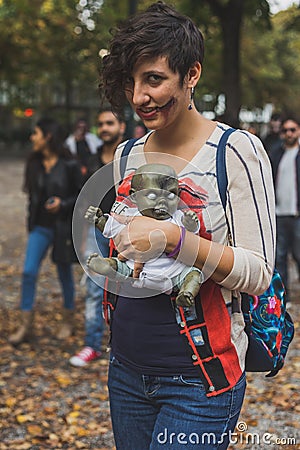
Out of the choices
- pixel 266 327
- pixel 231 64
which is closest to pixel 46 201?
pixel 266 327

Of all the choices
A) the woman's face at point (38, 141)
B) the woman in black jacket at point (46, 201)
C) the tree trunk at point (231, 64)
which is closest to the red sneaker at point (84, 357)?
the woman in black jacket at point (46, 201)

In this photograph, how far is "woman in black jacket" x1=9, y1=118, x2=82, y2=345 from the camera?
574 centimetres

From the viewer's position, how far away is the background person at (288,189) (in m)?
6.84

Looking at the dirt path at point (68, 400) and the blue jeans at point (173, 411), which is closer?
the blue jeans at point (173, 411)

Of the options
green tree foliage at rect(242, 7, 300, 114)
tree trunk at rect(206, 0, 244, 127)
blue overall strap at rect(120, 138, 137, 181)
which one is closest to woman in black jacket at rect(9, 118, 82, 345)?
blue overall strap at rect(120, 138, 137, 181)

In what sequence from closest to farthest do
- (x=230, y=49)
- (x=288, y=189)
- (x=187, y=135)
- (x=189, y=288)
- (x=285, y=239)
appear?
(x=189, y=288)
(x=187, y=135)
(x=288, y=189)
(x=285, y=239)
(x=230, y=49)

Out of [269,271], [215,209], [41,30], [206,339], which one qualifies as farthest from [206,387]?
[41,30]

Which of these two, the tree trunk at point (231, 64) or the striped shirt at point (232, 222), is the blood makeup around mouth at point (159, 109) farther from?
the tree trunk at point (231, 64)

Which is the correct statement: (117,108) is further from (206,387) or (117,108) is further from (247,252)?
(206,387)

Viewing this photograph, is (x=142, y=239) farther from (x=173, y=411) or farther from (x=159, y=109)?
(x=173, y=411)

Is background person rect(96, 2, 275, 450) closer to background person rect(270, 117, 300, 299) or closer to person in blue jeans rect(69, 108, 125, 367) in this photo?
person in blue jeans rect(69, 108, 125, 367)

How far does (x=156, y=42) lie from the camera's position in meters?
1.77

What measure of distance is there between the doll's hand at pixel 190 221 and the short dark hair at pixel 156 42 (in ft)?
1.29

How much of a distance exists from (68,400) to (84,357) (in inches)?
27.2
